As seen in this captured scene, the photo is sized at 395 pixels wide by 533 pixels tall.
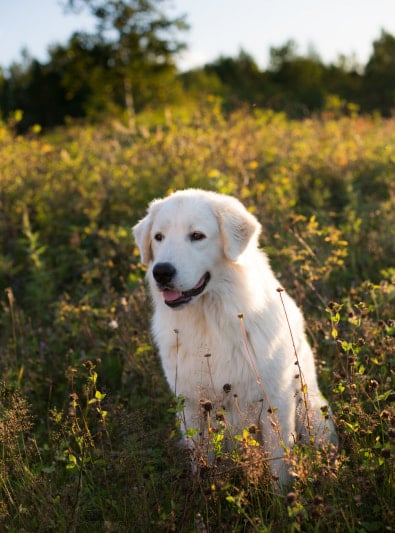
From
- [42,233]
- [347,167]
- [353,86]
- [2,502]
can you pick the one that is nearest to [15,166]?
[42,233]

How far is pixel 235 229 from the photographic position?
310 centimetres

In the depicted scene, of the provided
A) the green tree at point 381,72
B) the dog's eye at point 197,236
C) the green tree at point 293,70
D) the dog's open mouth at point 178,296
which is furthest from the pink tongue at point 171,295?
the green tree at point 293,70

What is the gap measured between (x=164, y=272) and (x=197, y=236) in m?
0.38

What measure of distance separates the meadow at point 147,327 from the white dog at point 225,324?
27 centimetres

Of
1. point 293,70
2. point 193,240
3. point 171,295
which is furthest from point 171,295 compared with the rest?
point 293,70

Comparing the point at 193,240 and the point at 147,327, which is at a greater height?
the point at 193,240

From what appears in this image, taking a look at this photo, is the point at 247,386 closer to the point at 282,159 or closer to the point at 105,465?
the point at 105,465

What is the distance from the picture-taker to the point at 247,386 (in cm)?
289

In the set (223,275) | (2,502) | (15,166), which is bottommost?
(2,502)

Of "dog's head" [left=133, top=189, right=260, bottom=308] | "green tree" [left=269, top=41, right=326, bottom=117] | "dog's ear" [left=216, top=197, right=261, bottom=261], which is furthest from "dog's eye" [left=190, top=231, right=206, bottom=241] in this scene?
"green tree" [left=269, top=41, right=326, bottom=117]

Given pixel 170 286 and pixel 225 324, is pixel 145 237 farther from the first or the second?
pixel 225 324

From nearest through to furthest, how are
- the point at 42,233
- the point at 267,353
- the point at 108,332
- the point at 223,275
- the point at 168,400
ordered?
the point at 267,353 < the point at 223,275 < the point at 168,400 < the point at 108,332 < the point at 42,233

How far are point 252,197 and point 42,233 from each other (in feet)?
9.19

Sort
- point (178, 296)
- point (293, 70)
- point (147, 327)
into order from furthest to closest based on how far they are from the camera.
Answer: point (293, 70)
point (147, 327)
point (178, 296)
